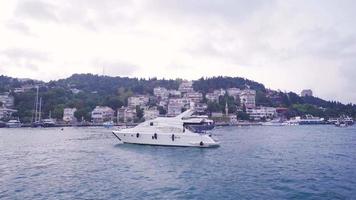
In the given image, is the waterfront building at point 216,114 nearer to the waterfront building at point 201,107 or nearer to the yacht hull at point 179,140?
the waterfront building at point 201,107

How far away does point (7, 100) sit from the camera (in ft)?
500

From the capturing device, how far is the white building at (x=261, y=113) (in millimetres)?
169850

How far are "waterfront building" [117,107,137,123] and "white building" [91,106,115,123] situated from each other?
10.6ft

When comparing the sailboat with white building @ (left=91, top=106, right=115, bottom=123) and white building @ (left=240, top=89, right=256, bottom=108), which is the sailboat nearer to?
white building @ (left=91, top=106, right=115, bottom=123)

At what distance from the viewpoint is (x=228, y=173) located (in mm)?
25031

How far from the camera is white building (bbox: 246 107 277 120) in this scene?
170 m

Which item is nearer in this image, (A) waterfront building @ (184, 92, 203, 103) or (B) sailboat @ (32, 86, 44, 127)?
(B) sailboat @ (32, 86, 44, 127)

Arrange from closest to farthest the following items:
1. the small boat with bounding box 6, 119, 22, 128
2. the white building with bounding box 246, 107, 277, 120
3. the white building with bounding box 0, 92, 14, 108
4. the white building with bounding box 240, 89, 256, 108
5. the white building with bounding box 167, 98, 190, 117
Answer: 1. the small boat with bounding box 6, 119, 22, 128
2. the white building with bounding box 0, 92, 14, 108
3. the white building with bounding box 167, 98, 190, 117
4. the white building with bounding box 246, 107, 277, 120
5. the white building with bounding box 240, 89, 256, 108

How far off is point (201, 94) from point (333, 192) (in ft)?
550

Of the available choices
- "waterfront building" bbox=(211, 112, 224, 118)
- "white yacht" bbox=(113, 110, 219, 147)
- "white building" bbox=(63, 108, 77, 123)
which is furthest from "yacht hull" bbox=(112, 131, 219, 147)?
"waterfront building" bbox=(211, 112, 224, 118)

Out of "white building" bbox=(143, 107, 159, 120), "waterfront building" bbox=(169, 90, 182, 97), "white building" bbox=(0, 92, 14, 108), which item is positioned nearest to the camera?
"white building" bbox=(143, 107, 159, 120)

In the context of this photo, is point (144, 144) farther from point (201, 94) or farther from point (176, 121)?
point (201, 94)

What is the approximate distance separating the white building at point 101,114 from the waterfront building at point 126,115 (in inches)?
128

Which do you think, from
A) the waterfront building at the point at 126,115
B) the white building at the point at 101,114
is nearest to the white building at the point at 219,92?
the waterfront building at the point at 126,115
